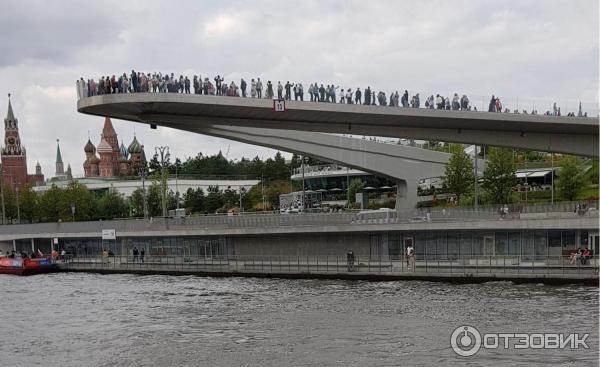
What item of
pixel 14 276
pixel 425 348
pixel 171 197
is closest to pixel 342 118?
pixel 425 348

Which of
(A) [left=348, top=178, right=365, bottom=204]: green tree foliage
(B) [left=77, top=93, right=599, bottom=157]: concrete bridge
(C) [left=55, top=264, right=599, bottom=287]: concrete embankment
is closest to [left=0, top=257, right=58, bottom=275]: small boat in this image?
(C) [left=55, top=264, right=599, bottom=287]: concrete embankment

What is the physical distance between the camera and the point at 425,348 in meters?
24.0

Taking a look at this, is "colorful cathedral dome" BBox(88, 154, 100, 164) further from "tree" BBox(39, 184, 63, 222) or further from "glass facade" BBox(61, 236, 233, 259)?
"glass facade" BBox(61, 236, 233, 259)

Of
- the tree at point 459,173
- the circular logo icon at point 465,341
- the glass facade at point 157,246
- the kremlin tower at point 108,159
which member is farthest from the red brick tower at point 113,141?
the circular logo icon at point 465,341

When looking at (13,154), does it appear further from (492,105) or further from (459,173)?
(492,105)

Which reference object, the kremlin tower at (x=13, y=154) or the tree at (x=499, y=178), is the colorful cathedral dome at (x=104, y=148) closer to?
the kremlin tower at (x=13, y=154)

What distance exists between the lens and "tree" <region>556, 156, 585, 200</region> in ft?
220

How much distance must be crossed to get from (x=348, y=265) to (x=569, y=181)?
3272 centimetres

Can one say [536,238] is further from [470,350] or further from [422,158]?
[422,158]

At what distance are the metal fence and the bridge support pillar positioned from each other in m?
17.8

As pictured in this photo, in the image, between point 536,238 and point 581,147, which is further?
point 581,147

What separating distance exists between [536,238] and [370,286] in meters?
10.6

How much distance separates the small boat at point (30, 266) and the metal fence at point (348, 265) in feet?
6.17

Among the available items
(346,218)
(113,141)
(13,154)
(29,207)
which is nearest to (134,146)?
(113,141)
